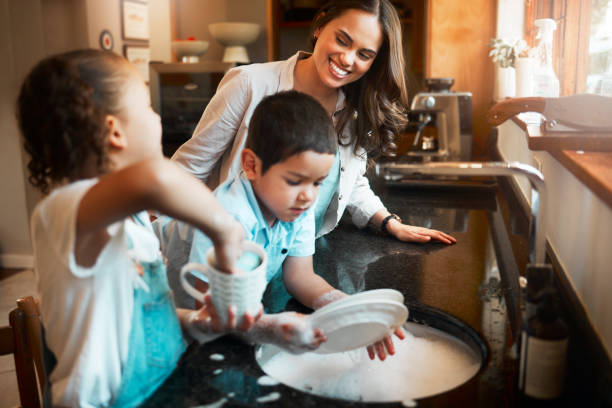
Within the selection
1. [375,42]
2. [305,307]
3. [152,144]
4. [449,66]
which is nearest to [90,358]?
[152,144]

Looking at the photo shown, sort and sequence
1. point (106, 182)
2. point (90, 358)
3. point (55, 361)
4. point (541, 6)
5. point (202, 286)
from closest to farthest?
point (106, 182) → point (90, 358) → point (55, 361) → point (202, 286) → point (541, 6)

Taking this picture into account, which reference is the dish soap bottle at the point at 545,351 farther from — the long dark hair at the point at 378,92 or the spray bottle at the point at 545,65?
the spray bottle at the point at 545,65

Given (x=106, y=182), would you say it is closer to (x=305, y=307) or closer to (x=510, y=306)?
(x=305, y=307)

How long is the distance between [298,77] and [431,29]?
2.19m

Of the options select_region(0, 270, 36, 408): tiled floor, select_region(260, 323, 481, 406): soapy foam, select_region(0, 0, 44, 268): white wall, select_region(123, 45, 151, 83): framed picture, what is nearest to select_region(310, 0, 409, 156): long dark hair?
select_region(260, 323, 481, 406): soapy foam

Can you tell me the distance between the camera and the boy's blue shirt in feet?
3.24

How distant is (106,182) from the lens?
23.0 inches

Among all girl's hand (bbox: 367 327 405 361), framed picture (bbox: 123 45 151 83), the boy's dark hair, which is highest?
framed picture (bbox: 123 45 151 83)

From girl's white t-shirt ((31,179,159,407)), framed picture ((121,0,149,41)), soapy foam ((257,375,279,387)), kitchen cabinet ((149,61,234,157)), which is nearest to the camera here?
girl's white t-shirt ((31,179,159,407))

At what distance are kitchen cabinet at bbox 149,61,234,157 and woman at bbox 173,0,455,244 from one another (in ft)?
8.84

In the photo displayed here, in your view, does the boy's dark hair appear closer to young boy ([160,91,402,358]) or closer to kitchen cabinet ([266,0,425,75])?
young boy ([160,91,402,358])

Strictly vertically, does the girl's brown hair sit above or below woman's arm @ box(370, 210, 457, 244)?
above

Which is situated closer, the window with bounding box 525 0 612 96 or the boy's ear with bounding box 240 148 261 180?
the boy's ear with bounding box 240 148 261 180

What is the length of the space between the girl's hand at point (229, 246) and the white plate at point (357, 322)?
186 millimetres
